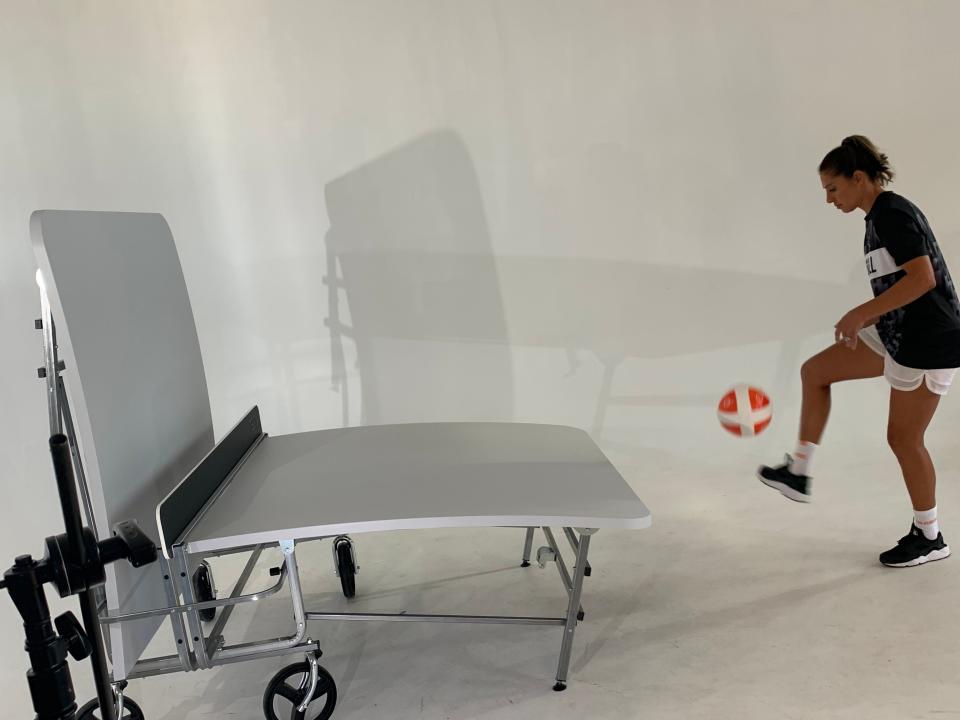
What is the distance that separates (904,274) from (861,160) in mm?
422

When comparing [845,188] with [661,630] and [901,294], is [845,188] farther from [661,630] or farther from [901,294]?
[661,630]

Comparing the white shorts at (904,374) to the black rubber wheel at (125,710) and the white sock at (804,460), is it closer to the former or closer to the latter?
the white sock at (804,460)

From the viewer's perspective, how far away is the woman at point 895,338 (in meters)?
2.77

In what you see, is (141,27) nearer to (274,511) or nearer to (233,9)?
(233,9)

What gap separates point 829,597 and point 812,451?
0.52m

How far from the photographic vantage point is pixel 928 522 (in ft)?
→ 10.0

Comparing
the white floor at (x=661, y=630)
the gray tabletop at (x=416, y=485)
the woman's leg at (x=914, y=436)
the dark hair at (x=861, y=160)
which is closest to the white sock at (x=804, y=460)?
the woman's leg at (x=914, y=436)

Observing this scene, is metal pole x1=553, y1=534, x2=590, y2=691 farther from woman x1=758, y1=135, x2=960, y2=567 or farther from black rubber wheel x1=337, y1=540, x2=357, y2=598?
woman x1=758, y1=135, x2=960, y2=567

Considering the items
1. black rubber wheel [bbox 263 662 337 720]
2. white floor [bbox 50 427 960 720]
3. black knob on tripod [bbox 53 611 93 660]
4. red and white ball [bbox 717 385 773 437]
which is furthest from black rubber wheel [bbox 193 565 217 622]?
red and white ball [bbox 717 385 773 437]

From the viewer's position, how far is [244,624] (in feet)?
9.55

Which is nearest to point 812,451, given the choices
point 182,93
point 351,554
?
point 351,554

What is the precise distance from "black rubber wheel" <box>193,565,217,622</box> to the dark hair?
103 inches

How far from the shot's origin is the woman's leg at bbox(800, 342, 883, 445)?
3.04 m

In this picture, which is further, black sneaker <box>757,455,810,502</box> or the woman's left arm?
black sneaker <box>757,455,810,502</box>
